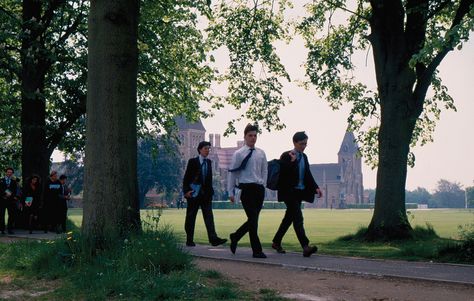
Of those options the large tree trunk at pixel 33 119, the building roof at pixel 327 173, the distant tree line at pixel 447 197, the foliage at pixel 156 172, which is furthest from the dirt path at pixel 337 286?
the distant tree line at pixel 447 197

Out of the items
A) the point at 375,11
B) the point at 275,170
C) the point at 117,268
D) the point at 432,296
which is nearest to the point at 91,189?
the point at 117,268

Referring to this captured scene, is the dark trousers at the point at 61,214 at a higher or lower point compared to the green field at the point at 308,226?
higher

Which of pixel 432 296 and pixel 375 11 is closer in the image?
pixel 432 296

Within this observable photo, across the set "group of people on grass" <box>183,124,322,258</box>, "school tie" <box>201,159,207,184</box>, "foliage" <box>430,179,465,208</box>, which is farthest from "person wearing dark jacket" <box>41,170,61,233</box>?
"foliage" <box>430,179,465,208</box>

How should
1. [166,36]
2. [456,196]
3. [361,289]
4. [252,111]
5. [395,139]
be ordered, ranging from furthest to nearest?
[456,196] < [166,36] < [252,111] < [395,139] < [361,289]

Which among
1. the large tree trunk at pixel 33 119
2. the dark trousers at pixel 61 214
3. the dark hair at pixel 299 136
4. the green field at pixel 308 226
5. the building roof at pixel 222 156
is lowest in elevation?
the green field at pixel 308 226

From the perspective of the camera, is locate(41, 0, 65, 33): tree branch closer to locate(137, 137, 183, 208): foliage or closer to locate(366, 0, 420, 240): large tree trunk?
locate(366, 0, 420, 240): large tree trunk

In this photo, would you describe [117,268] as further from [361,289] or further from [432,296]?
[432,296]

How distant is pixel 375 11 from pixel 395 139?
3.26 m

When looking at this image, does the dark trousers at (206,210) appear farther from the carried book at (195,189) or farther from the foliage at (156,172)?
the foliage at (156,172)

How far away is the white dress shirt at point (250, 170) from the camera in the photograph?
33.7ft

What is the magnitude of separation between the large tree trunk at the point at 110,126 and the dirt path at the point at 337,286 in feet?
5.45

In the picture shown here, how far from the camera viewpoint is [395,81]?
50.9ft

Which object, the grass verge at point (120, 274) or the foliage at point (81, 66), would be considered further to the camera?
the foliage at point (81, 66)
